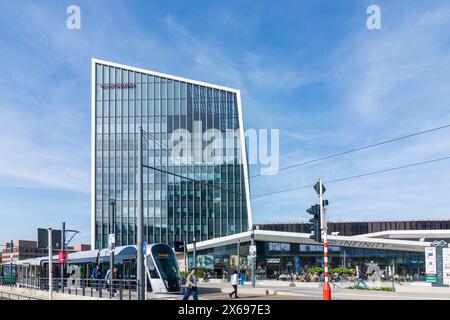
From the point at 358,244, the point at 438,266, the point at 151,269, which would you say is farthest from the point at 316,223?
the point at 358,244

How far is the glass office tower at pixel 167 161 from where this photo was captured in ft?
303

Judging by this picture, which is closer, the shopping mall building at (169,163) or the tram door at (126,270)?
the tram door at (126,270)

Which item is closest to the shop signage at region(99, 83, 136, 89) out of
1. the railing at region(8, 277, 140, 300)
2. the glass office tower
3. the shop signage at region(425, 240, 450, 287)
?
the glass office tower

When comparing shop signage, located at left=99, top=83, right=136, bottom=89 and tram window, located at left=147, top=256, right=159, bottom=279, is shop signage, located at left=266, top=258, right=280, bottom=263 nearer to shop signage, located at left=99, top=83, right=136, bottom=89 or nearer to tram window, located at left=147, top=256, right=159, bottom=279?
tram window, located at left=147, top=256, right=159, bottom=279

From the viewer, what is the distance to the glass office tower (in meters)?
92.4

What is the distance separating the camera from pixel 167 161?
94.1 m

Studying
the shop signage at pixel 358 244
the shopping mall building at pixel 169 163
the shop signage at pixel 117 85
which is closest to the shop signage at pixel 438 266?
the shop signage at pixel 358 244

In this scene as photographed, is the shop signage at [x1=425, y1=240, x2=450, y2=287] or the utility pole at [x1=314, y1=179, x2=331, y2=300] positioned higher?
the utility pole at [x1=314, y1=179, x2=331, y2=300]

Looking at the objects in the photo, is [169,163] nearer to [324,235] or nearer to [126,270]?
[126,270]

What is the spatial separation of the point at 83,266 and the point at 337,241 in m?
35.5

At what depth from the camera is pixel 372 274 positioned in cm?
5484

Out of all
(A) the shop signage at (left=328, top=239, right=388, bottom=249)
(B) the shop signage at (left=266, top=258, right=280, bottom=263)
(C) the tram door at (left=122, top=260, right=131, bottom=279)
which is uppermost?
(C) the tram door at (left=122, top=260, right=131, bottom=279)

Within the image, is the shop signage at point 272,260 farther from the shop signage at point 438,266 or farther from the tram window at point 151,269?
the tram window at point 151,269

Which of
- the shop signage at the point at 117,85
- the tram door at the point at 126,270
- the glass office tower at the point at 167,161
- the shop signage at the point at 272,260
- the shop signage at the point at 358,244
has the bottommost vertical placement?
the shop signage at the point at 272,260
